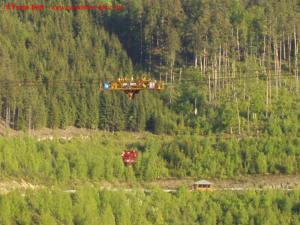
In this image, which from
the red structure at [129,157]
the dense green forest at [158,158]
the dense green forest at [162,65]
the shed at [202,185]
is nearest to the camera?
the shed at [202,185]

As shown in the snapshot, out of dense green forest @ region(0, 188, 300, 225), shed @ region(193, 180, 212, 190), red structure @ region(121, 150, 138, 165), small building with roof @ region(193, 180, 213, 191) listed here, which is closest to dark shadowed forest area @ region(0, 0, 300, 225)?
dense green forest @ region(0, 188, 300, 225)

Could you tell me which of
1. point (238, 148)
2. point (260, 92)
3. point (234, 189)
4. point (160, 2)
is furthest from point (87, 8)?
point (234, 189)

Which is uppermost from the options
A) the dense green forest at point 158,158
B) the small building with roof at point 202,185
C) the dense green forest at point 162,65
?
the dense green forest at point 162,65

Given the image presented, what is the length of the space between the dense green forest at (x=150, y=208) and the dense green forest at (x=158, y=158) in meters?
8.13

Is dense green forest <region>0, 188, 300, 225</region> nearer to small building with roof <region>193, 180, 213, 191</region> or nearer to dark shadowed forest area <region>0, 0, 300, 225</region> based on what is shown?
dark shadowed forest area <region>0, 0, 300, 225</region>

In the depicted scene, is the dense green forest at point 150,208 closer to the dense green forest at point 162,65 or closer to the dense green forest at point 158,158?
the dense green forest at point 158,158

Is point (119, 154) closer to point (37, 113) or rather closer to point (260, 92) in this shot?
point (37, 113)

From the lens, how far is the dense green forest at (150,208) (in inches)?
2672

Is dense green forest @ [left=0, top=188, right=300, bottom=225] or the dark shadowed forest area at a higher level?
the dark shadowed forest area

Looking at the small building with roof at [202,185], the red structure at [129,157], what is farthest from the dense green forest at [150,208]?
the red structure at [129,157]

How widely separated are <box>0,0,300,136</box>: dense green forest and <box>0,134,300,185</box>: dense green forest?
209 inches

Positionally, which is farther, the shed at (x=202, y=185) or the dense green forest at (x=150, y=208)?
the shed at (x=202, y=185)

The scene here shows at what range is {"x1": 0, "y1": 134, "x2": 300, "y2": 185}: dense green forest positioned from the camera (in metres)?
78.9

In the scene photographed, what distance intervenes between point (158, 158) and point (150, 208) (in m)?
12.5
